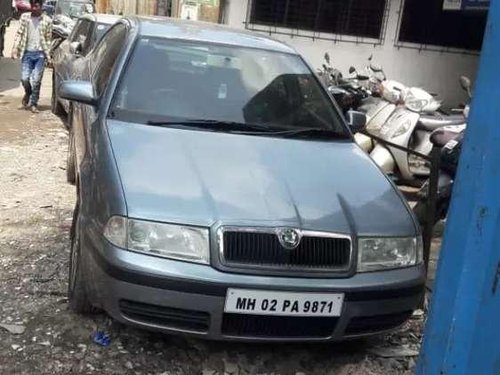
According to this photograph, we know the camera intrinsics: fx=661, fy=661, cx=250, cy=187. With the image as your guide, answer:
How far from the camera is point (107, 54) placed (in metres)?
4.77

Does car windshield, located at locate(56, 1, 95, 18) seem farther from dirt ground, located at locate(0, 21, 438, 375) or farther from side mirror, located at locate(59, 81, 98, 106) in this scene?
side mirror, located at locate(59, 81, 98, 106)

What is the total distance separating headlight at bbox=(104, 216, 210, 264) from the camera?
9.21ft

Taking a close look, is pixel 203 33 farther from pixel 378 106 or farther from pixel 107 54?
pixel 378 106

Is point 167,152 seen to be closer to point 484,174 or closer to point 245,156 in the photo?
point 245,156

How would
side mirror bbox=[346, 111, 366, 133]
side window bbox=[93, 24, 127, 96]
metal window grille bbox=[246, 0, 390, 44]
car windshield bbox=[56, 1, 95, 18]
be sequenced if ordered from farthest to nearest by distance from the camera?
car windshield bbox=[56, 1, 95, 18]
metal window grille bbox=[246, 0, 390, 44]
side mirror bbox=[346, 111, 366, 133]
side window bbox=[93, 24, 127, 96]

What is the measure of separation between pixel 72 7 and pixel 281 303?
19.2 meters

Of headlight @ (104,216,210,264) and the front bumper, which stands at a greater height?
headlight @ (104,216,210,264)

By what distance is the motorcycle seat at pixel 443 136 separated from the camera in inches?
198

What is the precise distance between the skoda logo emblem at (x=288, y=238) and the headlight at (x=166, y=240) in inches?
12.5

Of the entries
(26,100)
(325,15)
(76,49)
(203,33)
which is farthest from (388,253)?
(325,15)

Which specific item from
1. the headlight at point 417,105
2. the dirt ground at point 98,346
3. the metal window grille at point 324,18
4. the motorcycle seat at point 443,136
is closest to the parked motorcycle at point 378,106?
the headlight at point 417,105

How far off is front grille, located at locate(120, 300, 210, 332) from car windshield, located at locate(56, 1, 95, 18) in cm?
1837

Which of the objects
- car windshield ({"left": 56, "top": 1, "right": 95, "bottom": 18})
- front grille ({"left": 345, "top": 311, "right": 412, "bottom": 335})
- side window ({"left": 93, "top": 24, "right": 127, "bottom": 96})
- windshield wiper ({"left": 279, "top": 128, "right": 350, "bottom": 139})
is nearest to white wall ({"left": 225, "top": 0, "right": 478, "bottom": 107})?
side window ({"left": 93, "top": 24, "right": 127, "bottom": 96})

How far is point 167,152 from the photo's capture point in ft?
11.0
